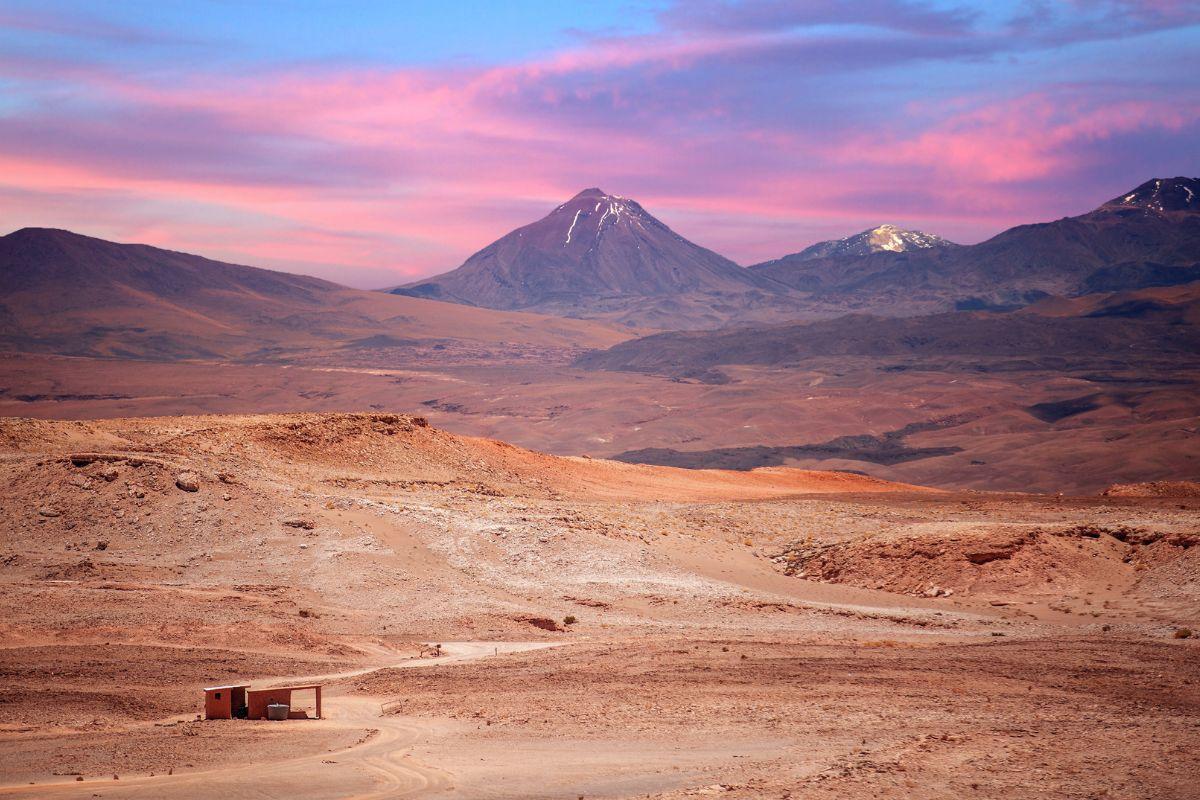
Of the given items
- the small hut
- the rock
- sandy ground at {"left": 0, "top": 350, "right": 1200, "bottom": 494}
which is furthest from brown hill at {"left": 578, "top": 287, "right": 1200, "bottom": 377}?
the small hut

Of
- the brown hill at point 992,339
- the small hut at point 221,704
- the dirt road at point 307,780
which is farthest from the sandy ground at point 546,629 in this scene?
the brown hill at point 992,339

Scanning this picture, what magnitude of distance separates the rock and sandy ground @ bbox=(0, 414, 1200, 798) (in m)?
0.33

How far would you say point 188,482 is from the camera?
26500 millimetres

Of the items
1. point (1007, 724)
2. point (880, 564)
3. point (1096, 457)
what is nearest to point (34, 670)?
point (1007, 724)

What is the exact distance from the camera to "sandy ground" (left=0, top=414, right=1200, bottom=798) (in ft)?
39.2

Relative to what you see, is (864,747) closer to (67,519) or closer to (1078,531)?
(1078,531)

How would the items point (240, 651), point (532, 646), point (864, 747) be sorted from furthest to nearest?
1. point (532, 646)
2. point (240, 651)
3. point (864, 747)

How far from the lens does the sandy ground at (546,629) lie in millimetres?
11945

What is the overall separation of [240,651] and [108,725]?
4326 millimetres

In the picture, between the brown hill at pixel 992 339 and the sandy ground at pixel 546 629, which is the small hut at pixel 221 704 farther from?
the brown hill at pixel 992 339

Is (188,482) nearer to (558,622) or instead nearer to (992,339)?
(558,622)

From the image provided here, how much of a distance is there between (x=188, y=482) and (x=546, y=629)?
10126 mm

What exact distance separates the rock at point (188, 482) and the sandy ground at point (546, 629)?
1.09ft

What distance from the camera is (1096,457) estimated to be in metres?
81.4
